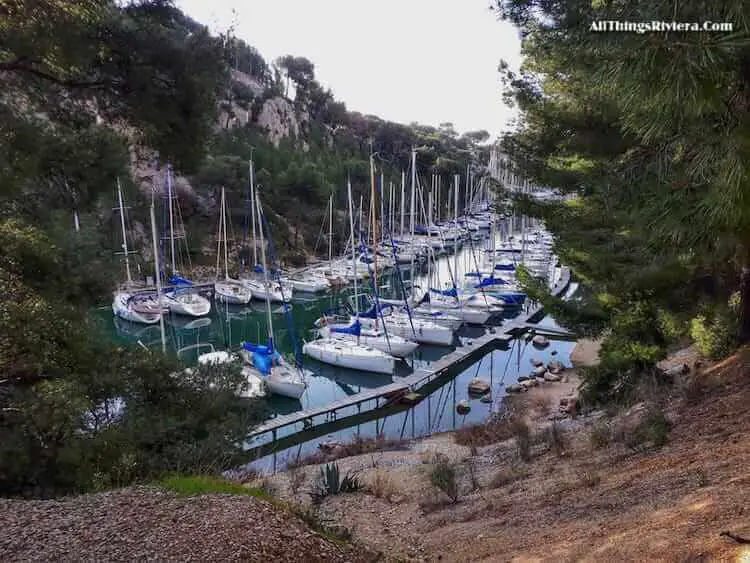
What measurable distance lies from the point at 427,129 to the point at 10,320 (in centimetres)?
8178

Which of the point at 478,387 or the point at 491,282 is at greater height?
the point at 491,282

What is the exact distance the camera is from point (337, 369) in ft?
60.7

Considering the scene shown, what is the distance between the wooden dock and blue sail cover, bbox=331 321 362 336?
9.77 feet

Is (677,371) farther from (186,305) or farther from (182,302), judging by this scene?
(182,302)

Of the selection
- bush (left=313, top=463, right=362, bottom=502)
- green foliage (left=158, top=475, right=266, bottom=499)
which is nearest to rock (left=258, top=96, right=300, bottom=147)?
bush (left=313, top=463, right=362, bottom=502)

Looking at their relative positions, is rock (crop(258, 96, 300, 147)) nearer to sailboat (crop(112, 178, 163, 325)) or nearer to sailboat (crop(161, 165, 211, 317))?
sailboat (crop(161, 165, 211, 317))

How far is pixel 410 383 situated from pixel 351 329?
4069 mm

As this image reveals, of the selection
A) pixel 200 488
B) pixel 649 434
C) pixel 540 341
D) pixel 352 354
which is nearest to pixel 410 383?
pixel 352 354

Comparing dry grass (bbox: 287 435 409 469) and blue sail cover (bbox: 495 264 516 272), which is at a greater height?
blue sail cover (bbox: 495 264 516 272)

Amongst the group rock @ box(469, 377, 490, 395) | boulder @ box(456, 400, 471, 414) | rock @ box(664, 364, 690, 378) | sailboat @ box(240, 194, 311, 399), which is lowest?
boulder @ box(456, 400, 471, 414)

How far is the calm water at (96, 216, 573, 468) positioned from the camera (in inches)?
575

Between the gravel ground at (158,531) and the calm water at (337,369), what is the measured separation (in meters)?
5.36

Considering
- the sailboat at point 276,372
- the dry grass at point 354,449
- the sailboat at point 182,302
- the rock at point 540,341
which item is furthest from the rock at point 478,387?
the sailboat at point 182,302

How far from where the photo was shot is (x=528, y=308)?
83.9ft
